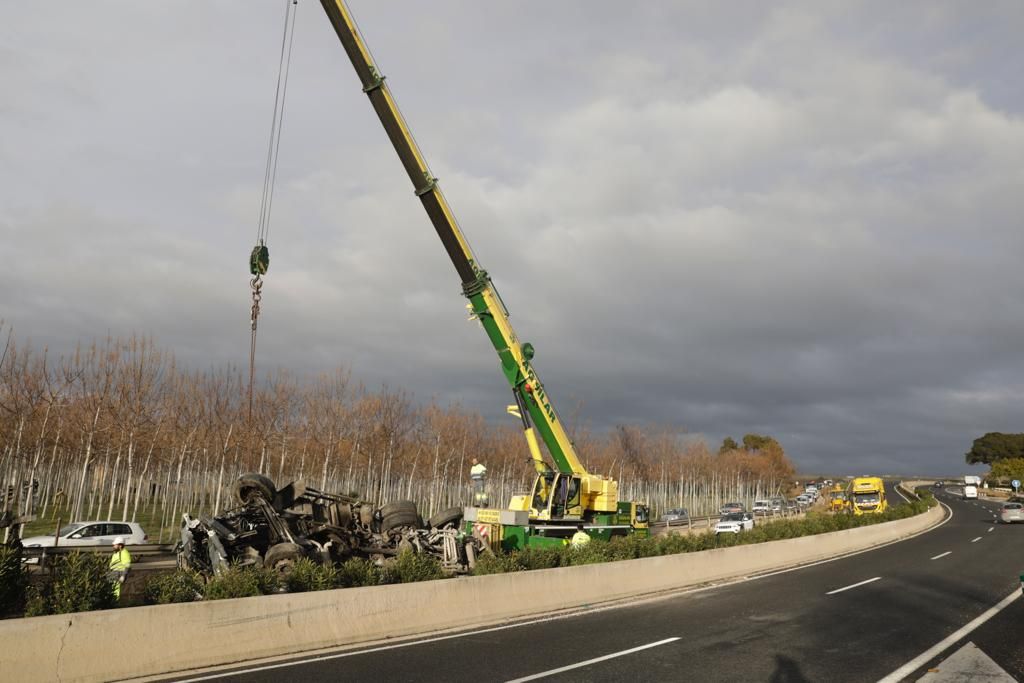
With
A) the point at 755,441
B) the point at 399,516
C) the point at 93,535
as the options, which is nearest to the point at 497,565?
the point at 399,516

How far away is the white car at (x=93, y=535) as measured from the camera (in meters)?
23.1

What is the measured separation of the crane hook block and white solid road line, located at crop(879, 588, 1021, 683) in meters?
14.7

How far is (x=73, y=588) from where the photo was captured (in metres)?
8.90

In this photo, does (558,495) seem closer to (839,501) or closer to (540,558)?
(540,558)

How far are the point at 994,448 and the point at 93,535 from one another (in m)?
166

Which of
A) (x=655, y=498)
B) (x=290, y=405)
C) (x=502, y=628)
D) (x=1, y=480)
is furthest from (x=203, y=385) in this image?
(x=655, y=498)

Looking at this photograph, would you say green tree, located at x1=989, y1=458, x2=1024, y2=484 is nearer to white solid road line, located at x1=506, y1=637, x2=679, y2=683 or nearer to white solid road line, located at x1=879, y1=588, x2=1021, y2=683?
white solid road line, located at x1=879, y1=588, x2=1021, y2=683

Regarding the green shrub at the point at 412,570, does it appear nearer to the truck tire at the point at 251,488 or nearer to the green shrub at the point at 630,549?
the green shrub at the point at 630,549

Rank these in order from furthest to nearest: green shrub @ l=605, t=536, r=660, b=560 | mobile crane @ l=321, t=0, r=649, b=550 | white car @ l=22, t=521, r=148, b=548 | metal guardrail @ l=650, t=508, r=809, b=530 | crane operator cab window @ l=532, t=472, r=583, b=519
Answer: metal guardrail @ l=650, t=508, r=809, b=530
white car @ l=22, t=521, r=148, b=548
crane operator cab window @ l=532, t=472, r=583, b=519
mobile crane @ l=321, t=0, r=649, b=550
green shrub @ l=605, t=536, r=660, b=560

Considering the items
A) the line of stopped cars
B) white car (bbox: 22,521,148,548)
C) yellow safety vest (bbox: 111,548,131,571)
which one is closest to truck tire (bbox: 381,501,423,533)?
yellow safety vest (bbox: 111,548,131,571)

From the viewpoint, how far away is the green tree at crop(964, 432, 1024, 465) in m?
140

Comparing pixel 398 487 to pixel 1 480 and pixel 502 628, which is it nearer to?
pixel 1 480

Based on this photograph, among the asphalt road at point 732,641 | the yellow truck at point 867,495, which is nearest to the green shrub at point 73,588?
the asphalt road at point 732,641

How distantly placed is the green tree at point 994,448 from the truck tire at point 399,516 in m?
151
